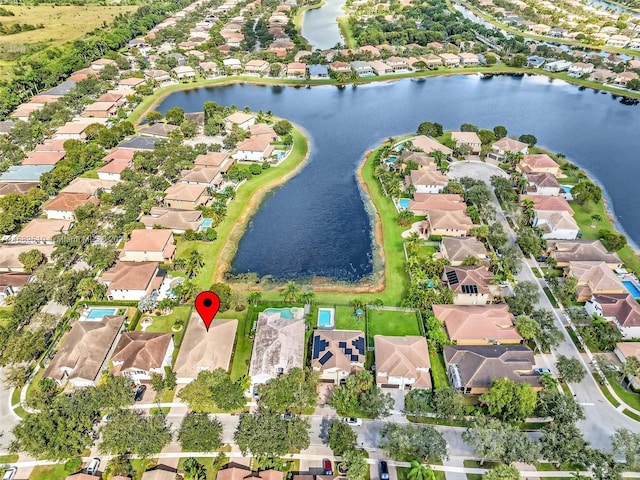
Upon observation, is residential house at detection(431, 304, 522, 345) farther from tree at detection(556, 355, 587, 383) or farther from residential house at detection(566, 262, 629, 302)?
residential house at detection(566, 262, 629, 302)

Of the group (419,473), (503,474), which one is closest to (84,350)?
(419,473)

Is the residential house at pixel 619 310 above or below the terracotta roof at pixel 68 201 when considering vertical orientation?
above

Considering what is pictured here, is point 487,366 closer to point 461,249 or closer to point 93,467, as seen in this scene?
point 461,249

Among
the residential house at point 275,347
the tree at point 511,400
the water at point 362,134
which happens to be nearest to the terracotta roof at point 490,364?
the tree at point 511,400

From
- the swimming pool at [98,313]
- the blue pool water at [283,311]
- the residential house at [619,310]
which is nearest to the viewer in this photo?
the residential house at [619,310]

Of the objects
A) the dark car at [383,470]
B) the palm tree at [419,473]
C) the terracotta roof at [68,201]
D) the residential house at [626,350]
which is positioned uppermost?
the palm tree at [419,473]

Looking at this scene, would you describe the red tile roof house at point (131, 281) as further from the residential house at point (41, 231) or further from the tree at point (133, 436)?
the tree at point (133, 436)
